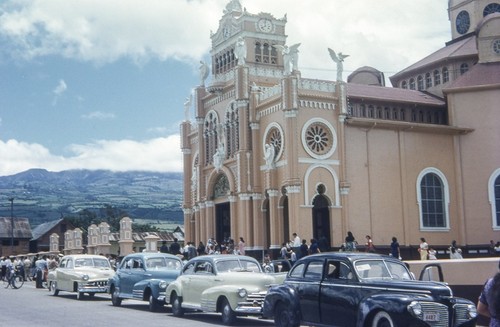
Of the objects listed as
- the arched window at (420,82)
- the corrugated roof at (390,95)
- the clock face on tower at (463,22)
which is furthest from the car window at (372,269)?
the clock face on tower at (463,22)

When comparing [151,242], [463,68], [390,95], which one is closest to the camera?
[151,242]

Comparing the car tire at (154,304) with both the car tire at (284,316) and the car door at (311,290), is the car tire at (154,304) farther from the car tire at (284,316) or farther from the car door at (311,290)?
the car door at (311,290)

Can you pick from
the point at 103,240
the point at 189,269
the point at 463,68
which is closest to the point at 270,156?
the point at 103,240

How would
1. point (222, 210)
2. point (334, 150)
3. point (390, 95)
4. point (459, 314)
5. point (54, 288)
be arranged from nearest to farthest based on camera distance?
point (459, 314), point (54, 288), point (334, 150), point (390, 95), point (222, 210)

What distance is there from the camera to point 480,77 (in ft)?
132

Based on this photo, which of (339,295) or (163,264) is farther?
(163,264)

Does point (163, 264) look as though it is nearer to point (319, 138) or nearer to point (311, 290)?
point (311, 290)

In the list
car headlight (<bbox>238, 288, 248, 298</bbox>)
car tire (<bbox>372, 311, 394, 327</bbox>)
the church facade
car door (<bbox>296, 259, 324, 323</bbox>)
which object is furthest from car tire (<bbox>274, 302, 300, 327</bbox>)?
the church facade

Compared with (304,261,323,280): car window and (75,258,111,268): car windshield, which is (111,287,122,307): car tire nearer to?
(75,258,111,268): car windshield

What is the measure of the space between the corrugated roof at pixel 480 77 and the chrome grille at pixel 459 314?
2975 centimetres

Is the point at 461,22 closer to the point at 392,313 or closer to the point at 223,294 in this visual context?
the point at 223,294

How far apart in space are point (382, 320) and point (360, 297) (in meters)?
0.76

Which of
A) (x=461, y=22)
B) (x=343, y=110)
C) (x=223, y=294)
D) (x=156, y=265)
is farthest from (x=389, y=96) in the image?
(x=223, y=294)

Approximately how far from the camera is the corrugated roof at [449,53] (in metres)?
44.3
